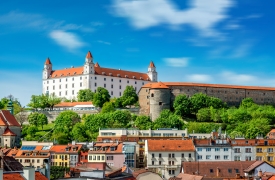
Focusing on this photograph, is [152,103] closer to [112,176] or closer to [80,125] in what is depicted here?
[80,125]

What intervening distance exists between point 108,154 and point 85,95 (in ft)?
171

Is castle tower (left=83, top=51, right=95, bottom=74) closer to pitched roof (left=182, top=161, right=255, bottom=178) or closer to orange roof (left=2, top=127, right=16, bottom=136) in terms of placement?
orange roof (left=2, top=127, right=16, bottom=136)

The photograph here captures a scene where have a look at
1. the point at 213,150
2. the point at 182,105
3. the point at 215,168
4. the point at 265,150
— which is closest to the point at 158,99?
the point at 182,105

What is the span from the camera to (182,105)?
9912 cm

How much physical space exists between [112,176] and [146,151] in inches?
1380

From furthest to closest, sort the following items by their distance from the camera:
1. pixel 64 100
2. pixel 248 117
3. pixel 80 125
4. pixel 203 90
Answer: pixel 64 100, pixel 203 90, pixel 248 117, pixel 80 125

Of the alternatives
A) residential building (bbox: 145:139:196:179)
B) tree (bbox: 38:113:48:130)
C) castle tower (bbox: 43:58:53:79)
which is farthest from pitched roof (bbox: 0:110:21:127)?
castle tower (bbox: 43:58:53:79)

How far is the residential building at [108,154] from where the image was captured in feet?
209

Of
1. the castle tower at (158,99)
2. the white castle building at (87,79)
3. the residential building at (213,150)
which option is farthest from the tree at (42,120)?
the residential building at (213,150)

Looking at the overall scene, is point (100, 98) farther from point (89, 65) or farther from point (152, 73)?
point (152, 73)

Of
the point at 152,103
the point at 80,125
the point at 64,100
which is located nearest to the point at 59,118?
the point at 80,125

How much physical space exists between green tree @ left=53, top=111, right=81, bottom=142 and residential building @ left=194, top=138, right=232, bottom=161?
2594cm

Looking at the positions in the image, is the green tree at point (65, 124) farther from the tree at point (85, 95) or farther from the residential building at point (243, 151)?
the residential building at point (243, 151)

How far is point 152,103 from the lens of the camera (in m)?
100
